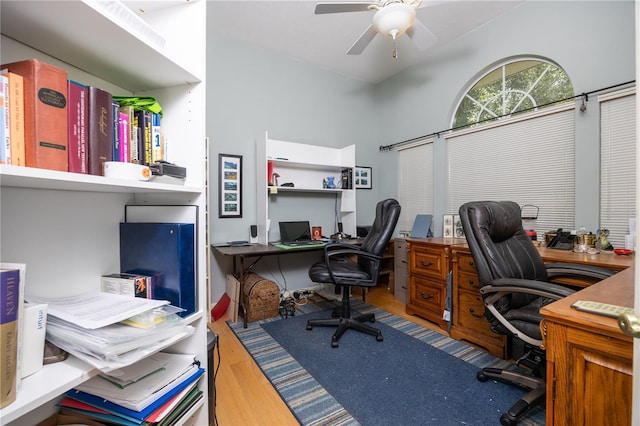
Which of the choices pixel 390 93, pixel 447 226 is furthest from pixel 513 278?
pixel 390 93

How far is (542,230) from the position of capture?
2.54 m

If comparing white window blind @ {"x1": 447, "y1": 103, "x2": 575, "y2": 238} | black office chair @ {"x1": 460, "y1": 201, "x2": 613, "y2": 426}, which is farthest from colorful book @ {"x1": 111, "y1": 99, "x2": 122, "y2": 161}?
white window blind @ {"x1": 447, "y1": 103, "x2": 575, "y2": 238}

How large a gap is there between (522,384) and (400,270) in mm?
1796

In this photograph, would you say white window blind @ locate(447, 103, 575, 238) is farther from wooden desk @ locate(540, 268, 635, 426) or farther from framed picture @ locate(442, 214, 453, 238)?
wooden desk @ locate(540, 268, 635, 426)

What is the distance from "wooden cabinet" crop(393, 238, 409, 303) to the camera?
10.6 feet

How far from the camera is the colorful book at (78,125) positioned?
0.59 m

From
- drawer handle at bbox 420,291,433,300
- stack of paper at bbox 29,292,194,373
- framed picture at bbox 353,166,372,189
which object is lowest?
drawer handle at bbox 420,291,433,300

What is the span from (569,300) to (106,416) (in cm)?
144

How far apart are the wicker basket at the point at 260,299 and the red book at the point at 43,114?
2.25 meters

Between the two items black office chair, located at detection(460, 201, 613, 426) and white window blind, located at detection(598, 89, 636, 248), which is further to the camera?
white window blind, located at detection(598, 89, 636, 248)

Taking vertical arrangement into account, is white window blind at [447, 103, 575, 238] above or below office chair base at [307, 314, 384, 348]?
above

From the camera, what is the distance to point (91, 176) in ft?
1.88

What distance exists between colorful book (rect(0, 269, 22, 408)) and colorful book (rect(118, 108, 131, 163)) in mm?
367

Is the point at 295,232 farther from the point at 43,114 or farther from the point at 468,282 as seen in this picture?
the point at 43,114
